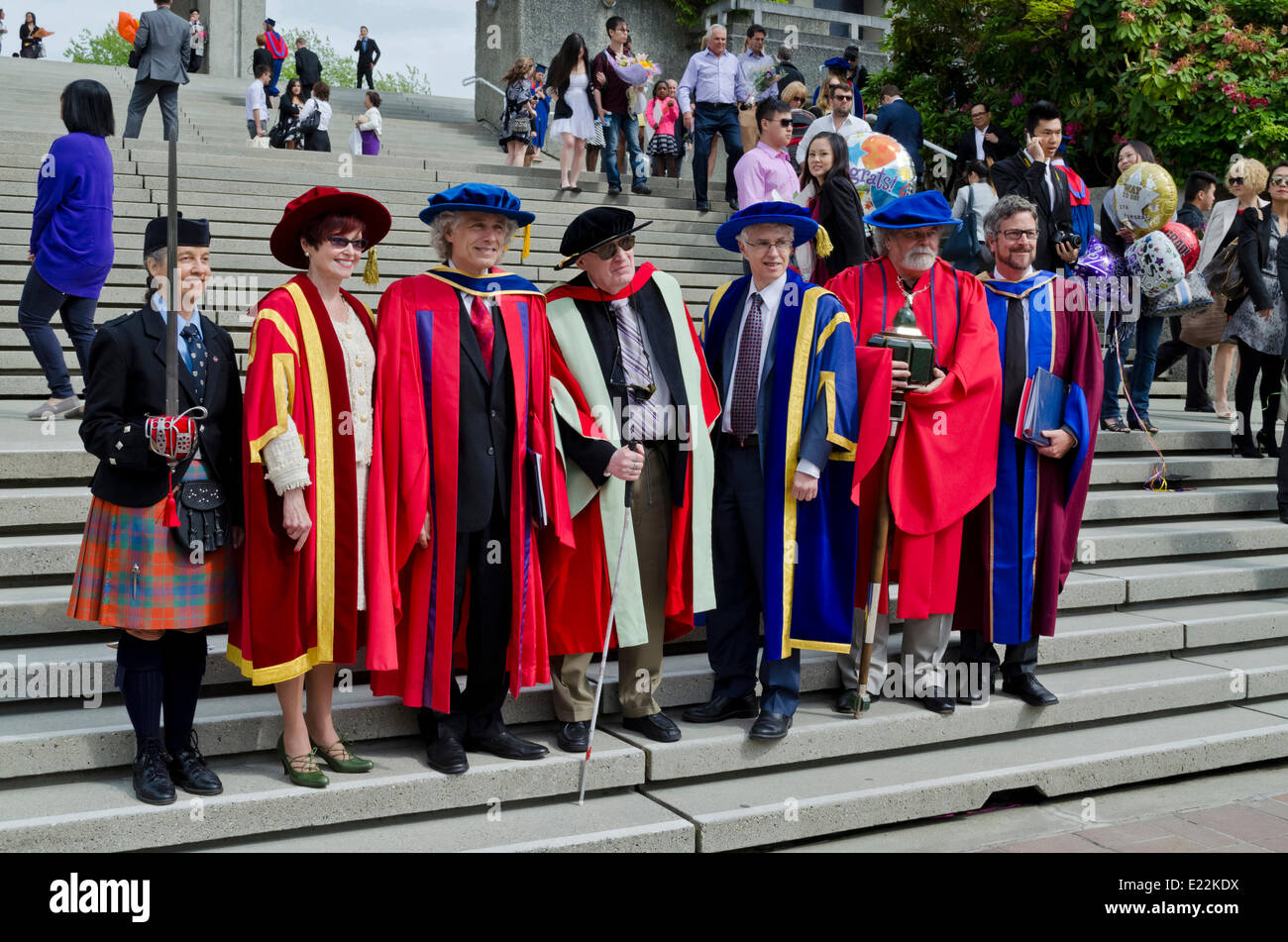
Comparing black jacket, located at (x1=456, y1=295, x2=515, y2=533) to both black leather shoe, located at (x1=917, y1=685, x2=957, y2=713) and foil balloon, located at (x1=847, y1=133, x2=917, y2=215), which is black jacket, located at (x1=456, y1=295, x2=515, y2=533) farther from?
foil balloon, located at (x1=847, y1=133, x2=917, y2=215)

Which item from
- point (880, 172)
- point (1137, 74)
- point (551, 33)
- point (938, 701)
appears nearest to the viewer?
point (938, 701)

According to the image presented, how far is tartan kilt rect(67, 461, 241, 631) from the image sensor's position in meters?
3.82

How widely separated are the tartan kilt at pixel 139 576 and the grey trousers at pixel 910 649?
2.69 meters

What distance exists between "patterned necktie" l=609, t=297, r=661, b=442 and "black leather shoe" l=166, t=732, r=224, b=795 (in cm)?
192

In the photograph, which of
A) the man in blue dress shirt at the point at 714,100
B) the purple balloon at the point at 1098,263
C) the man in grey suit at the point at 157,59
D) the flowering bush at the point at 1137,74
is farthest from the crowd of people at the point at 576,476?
the flowering bush at the point at 1137,74

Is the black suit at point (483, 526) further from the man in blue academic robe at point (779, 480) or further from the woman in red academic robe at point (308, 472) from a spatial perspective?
the man in blue academic robe at point (779, 480)

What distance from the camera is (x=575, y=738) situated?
15.2 ft

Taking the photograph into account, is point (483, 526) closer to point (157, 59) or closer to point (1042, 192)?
point (1042, 192)

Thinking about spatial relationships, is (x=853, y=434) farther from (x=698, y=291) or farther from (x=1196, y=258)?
(x=698, y=291)

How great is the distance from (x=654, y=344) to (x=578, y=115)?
7913 mm

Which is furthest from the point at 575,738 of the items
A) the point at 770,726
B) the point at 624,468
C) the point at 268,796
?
the point at 268,796

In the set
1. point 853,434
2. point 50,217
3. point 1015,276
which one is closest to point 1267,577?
point 1015,276

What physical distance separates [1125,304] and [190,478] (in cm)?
671

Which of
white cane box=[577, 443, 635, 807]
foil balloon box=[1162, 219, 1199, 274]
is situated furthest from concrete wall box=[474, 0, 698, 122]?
white cane box=[577, 443, 635, 807]
